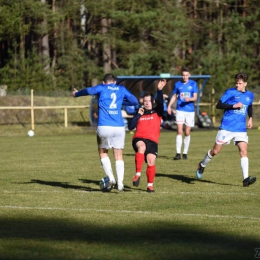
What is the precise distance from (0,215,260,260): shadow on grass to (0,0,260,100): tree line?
Result: 100 ft

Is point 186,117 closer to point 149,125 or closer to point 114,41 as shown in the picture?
point 149,125

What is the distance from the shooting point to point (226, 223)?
31.0 feet

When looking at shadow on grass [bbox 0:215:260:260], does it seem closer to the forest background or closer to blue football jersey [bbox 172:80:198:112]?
blue football jersey [bbox 172:80:198:112]

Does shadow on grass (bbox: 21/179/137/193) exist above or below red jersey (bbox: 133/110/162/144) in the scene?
below

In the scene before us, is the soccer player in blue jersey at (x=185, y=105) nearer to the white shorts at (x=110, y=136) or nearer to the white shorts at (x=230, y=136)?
the white shorts at (x=230, y=136)

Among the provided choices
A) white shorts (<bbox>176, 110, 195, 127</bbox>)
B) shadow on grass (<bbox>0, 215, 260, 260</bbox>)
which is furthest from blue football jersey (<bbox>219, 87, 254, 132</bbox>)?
white shorts (<bbox>176, 110, 195, 127</bbox>)

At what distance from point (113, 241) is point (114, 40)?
38.5m

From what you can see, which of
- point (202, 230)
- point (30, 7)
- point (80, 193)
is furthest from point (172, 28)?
point (202, 230)

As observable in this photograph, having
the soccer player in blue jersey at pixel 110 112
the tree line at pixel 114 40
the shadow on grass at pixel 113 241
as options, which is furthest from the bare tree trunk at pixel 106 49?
the shadow on grass at pixel 113 241

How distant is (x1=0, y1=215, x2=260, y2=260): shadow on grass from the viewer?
24.8ft

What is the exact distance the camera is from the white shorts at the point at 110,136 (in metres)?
12.5

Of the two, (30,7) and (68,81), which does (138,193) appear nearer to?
(30,7)

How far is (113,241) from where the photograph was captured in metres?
8.29

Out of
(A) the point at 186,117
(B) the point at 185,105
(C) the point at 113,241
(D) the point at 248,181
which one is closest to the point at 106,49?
(B) the point at 185,105
